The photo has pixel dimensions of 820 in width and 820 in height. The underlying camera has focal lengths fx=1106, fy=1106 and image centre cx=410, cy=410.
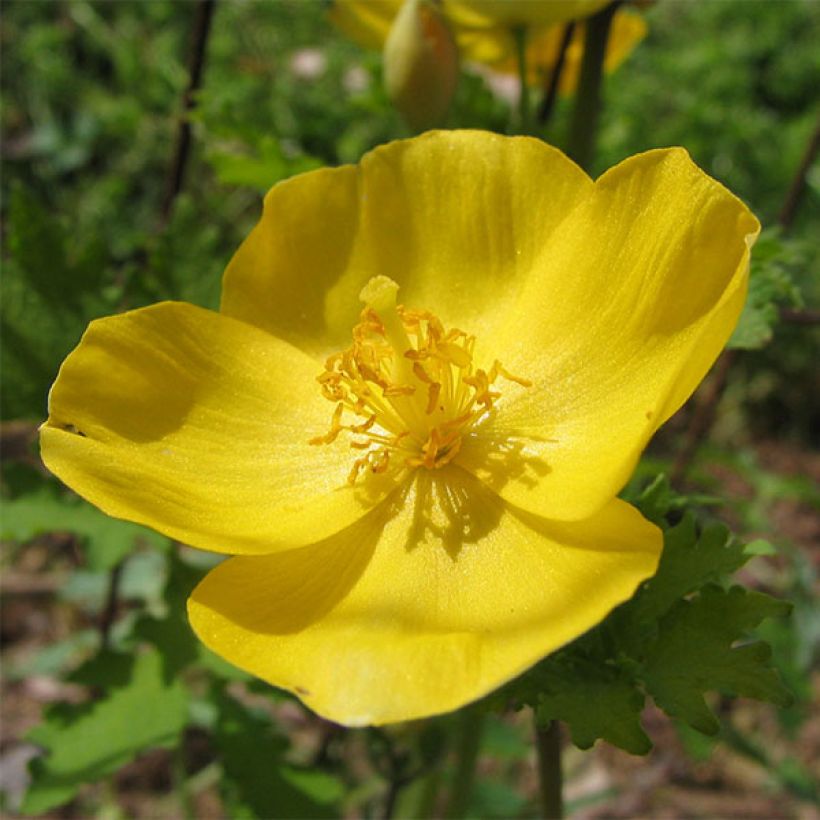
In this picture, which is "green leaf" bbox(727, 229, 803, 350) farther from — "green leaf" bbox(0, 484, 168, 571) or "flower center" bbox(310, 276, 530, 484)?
"green leaf" bbox(0, 484, 168, 571)

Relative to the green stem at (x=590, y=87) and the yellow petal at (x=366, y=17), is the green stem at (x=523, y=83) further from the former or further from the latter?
the yellow petal at (x=366, y=17)

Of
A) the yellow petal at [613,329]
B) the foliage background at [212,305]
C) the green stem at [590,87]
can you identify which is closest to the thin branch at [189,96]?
the foliage background at [212,305]

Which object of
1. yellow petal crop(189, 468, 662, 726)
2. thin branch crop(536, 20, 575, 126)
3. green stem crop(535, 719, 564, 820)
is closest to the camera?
yellow petal crop(189, 468, 662, 726)

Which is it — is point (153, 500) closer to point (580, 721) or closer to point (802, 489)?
point (580, 721)

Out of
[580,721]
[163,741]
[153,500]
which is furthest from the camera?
[163,741]

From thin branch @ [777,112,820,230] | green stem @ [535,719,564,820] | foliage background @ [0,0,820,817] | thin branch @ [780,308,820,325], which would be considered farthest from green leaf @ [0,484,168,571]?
thin branch @ [777,112,820,230]

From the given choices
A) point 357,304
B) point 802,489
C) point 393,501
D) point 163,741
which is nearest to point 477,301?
point 357,304
